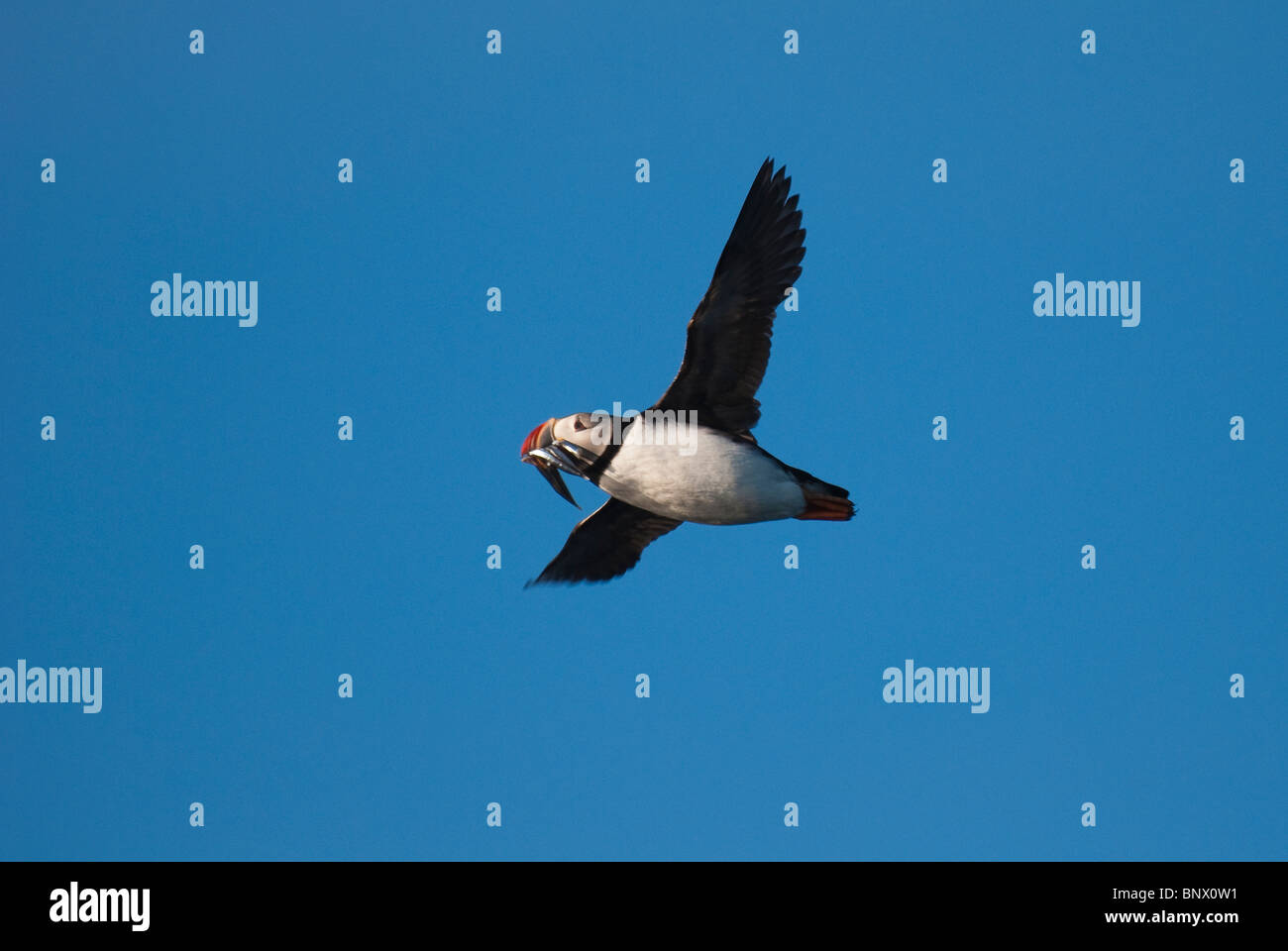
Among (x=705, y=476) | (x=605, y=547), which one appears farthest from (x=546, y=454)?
(x=605, y=547)

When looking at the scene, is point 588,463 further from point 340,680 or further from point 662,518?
point 340,680

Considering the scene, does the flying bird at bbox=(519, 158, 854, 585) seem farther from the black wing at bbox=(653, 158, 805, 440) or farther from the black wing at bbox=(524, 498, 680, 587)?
the black wing at bbox=(524, 498, 680, 587)

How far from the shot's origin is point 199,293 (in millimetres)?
19094

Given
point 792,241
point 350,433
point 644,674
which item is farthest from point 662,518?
point 350,433

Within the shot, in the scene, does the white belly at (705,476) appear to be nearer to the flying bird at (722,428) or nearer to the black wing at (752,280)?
the flying bird at (722,428)

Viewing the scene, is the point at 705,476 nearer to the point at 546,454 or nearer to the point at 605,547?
the point at 546,454

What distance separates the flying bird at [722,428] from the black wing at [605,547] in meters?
1.57

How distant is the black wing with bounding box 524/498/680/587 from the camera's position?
15617 millimetres

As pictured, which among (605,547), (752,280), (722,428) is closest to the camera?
(752,280)

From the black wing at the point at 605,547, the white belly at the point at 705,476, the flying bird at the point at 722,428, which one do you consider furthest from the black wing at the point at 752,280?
the black wing at the point at 605,547

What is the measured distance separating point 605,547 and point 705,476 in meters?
2.55

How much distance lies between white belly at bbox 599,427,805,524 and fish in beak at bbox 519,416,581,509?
455 mm

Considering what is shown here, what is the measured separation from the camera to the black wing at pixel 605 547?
15.6 meters

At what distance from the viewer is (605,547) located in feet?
51.7
